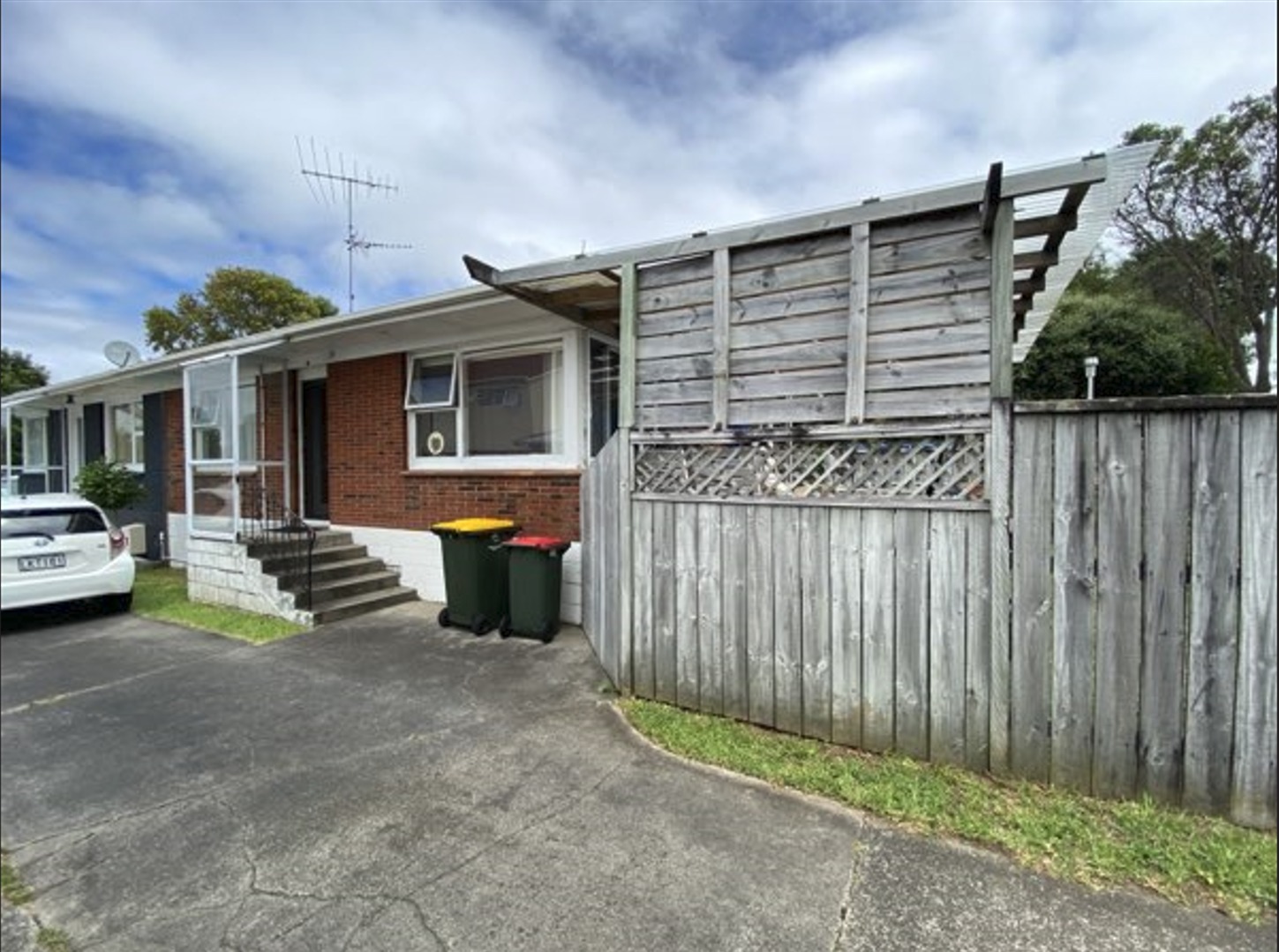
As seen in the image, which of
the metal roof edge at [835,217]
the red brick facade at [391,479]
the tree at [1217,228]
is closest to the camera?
the metal roof edge at [835,217]

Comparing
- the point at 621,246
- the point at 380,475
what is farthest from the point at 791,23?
the point at 380,475

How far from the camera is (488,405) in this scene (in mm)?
7324

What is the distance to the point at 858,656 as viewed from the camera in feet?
11.2

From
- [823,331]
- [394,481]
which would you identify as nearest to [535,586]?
[394,481]

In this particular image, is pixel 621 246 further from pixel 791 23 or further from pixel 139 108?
pixel 139 108

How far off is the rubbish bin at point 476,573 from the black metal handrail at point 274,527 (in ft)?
6.14

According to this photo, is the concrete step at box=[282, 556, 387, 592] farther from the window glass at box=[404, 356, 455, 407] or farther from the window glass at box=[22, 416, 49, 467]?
the window glass at box=[22, 416, 49, 467]

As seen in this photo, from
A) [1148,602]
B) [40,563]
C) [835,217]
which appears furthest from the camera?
[40,563]

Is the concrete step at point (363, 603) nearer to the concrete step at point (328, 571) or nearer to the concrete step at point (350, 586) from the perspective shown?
the concrete step at point (350, 586)

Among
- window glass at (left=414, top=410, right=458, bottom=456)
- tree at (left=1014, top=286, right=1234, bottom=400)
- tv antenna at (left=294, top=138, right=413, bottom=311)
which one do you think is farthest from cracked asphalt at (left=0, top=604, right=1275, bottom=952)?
tree at (left=1014, top=286, right=1234, bottom=400)

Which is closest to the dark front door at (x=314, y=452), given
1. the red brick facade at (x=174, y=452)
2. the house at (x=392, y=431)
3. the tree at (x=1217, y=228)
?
the house at (x=392, y=431)

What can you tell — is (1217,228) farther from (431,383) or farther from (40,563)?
(40,563)

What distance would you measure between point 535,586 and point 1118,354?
55.6 feet

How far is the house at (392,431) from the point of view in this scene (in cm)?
668
